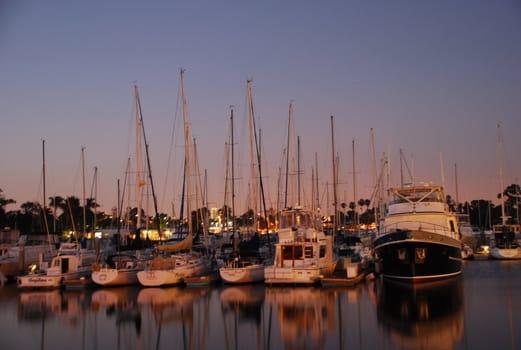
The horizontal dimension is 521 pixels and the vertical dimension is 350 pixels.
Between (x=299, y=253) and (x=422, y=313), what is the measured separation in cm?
1180

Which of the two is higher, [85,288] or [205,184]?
[205,184]

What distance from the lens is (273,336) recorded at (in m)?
19.0

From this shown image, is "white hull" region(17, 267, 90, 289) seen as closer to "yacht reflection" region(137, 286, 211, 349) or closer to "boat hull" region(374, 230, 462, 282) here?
"yacht reflection" region(137, 286, 211, 349)

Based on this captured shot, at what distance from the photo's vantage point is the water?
59.6 ft

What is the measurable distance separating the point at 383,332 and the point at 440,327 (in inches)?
87.9

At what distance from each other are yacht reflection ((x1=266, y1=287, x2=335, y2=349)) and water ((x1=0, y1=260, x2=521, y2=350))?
0.04m

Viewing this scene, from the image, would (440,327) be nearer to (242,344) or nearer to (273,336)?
(273,336)

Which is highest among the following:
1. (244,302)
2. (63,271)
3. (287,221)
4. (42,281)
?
(287,221)

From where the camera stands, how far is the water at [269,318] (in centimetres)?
1817

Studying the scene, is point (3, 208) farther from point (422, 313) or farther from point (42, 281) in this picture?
point (422, 313)

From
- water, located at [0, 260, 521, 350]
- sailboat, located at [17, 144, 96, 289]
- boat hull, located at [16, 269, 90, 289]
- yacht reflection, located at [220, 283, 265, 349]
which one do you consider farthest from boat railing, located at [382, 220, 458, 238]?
boat hull, located at [16, 269, 90, 289]

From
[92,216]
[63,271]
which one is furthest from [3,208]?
[63,271]

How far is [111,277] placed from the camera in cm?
3447

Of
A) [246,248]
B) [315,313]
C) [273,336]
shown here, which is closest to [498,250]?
[246,248]
